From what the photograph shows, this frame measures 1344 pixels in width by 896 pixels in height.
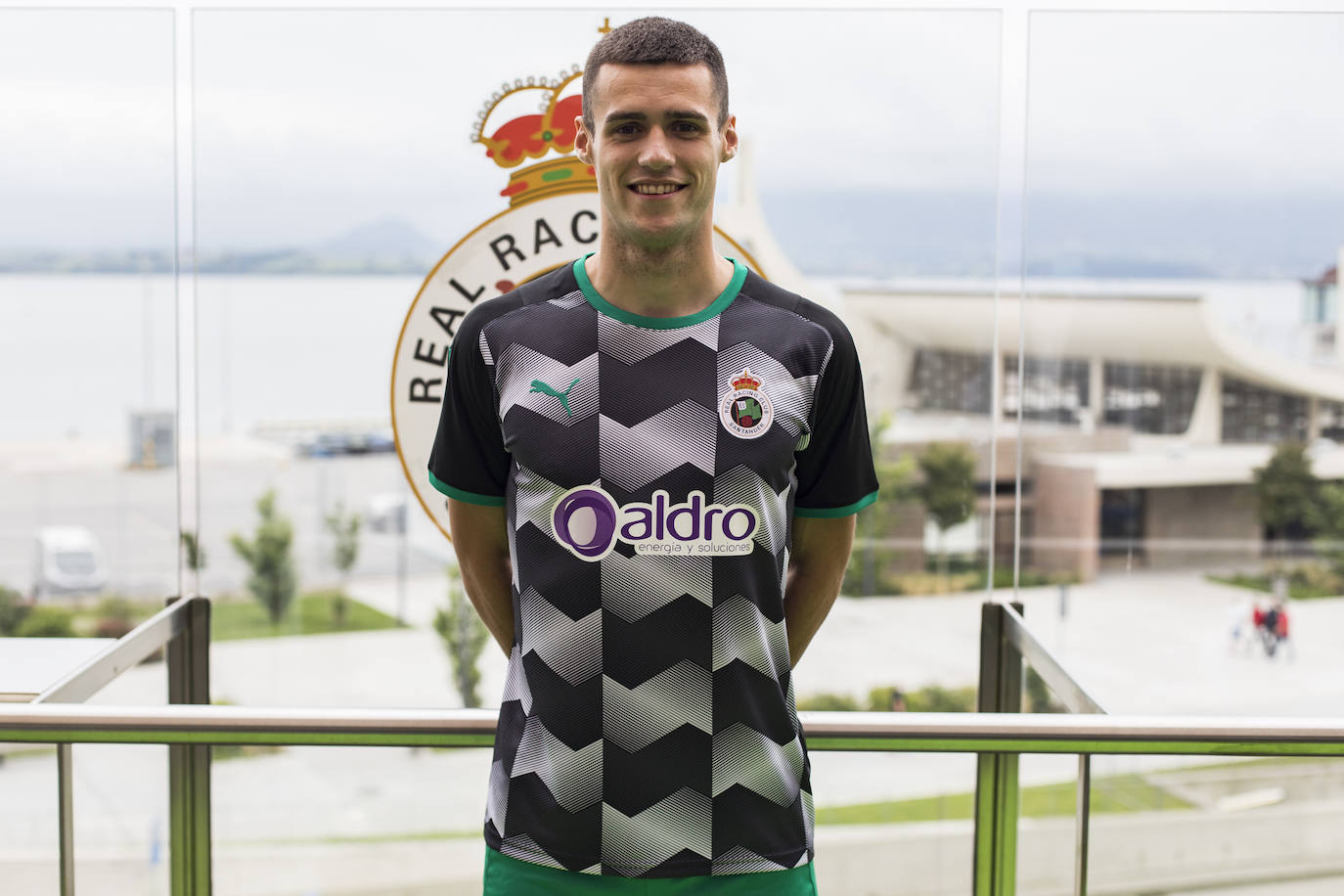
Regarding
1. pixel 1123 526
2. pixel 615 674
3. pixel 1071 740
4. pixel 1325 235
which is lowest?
pixel 1123 526

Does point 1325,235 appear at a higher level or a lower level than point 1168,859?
higher

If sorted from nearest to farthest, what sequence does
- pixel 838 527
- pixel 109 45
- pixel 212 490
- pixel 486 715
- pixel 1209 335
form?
pixel 838 527 → pixel 486 715 → pixel 109 45 → pixel 1209 335 → pixel 212 490

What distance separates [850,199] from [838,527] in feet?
72.8

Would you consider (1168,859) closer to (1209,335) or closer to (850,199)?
(1209,335)

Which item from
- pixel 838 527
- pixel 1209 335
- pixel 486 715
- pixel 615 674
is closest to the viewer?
pixel 615 674

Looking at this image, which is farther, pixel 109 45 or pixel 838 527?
pixel 109 45

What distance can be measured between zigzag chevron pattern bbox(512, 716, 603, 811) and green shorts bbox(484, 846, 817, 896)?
0.07 metres

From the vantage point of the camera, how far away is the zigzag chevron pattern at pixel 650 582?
1.18m

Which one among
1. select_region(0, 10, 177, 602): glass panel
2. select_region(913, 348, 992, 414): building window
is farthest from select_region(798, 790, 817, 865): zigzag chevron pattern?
select_region(0, 10, 177, 602): glass panel

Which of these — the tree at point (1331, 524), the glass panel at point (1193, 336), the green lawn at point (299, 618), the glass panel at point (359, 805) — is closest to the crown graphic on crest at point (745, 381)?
the glass panel at point (359, 805)

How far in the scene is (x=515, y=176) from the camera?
2691 millimetres

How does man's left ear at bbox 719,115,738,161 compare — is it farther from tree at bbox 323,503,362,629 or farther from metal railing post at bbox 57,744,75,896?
tree at bbox 323,503,362,629

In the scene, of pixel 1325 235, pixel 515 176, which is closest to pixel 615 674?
pixel 515 176

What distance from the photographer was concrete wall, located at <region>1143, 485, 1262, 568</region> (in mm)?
23891
